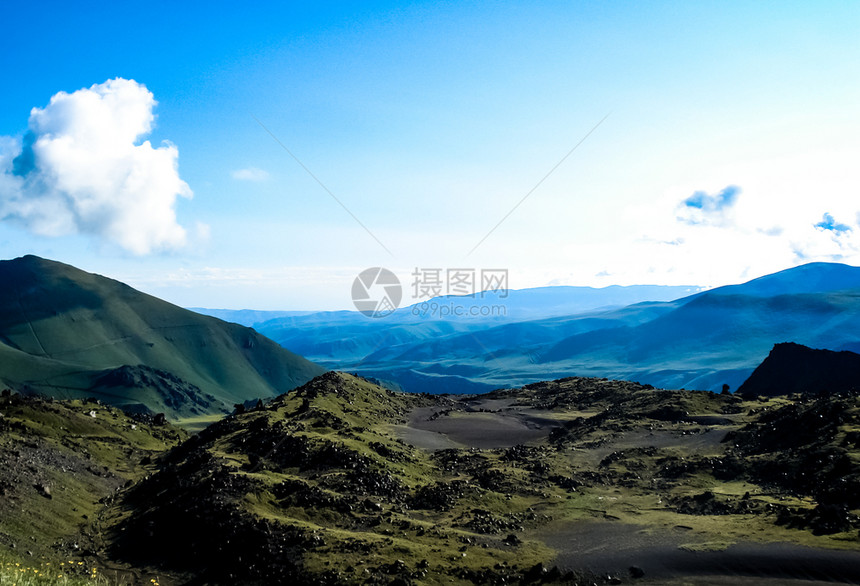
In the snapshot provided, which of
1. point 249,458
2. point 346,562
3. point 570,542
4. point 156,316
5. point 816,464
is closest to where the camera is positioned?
point 346,562

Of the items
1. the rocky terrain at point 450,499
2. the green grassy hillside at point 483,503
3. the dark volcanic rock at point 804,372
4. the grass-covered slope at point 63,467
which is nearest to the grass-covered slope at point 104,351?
the grass-covered slope at point 63,467

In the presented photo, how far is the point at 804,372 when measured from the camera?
3268 inches

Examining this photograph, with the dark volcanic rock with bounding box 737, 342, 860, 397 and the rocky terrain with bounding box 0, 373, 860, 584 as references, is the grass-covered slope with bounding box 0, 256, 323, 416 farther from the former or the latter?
the dark volcanic rock with bounding box 737, 342, 860, 397

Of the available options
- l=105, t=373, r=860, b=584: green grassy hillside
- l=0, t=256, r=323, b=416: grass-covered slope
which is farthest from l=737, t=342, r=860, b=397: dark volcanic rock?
l=0, t=256, r=323, b=416: grass-covered slope

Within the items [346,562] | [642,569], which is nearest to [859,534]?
A: [642,569]

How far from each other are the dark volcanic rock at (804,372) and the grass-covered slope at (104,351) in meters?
127

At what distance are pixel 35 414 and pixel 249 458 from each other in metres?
24.7

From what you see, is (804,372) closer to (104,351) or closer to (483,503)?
(483,503)

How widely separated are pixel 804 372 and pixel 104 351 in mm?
173718

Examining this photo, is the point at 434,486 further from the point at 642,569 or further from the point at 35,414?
the point at 35,414

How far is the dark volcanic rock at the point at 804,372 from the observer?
77000 millimetres

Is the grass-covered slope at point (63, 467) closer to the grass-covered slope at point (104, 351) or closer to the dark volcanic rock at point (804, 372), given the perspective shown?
the dark volcanic rock at point (804, 372)

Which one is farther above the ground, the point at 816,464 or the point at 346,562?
the point at 816,464

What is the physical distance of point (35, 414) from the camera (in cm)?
4956
